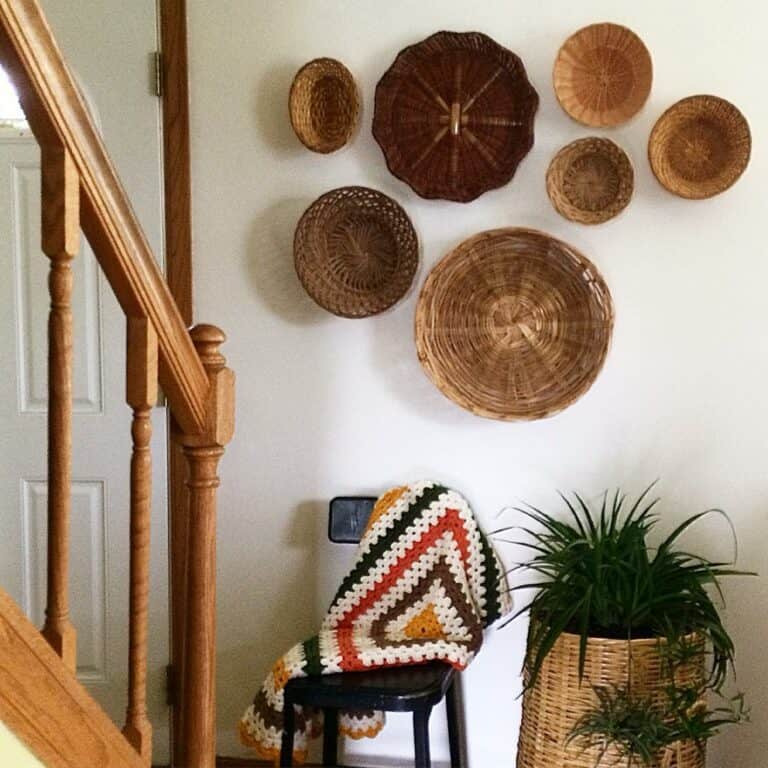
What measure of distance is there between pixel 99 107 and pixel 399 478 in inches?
49.5

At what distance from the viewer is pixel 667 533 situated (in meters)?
2.36

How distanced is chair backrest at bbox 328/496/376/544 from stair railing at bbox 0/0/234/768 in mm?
877

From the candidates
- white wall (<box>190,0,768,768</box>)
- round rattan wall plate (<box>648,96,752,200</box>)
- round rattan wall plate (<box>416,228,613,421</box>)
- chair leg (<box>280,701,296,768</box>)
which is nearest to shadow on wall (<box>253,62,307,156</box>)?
white wall (<box>190,0,768,768</box>)

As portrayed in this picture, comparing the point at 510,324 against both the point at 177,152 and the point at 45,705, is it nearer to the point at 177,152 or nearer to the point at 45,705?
the point at 177,152

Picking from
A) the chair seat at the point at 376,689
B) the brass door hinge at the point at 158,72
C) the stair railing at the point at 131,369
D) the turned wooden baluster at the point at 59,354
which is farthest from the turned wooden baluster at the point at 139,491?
the brass door hinge at the point at 158,72

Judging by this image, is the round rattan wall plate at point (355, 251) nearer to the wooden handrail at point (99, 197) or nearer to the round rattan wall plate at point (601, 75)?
the round rattan wall plate at point (601, 75)

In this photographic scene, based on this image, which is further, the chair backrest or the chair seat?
the chair backrest

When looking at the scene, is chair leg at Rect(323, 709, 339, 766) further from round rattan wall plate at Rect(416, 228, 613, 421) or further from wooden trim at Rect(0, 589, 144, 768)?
wooden trim at Rect(0, 589, 144, 768)

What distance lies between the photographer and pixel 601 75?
2.28 metres

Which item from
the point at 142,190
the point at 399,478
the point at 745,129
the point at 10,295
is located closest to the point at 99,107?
the point at 142,190

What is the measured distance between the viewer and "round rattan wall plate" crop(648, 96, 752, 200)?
87.3 inches

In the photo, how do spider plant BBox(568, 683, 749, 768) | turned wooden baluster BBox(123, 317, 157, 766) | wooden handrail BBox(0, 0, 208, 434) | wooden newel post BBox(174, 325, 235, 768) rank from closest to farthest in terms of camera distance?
wooden handrail BBox(0, 0, 208, 434) < turned wooden baluster BBox(123, 317, 157, 766) < wooden newel post BBox(174, 325, 235, 768) < spider plant BBox(568, 683, 749, 768)

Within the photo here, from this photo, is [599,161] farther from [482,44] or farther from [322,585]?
[322,585]

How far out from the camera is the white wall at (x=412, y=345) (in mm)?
2293
